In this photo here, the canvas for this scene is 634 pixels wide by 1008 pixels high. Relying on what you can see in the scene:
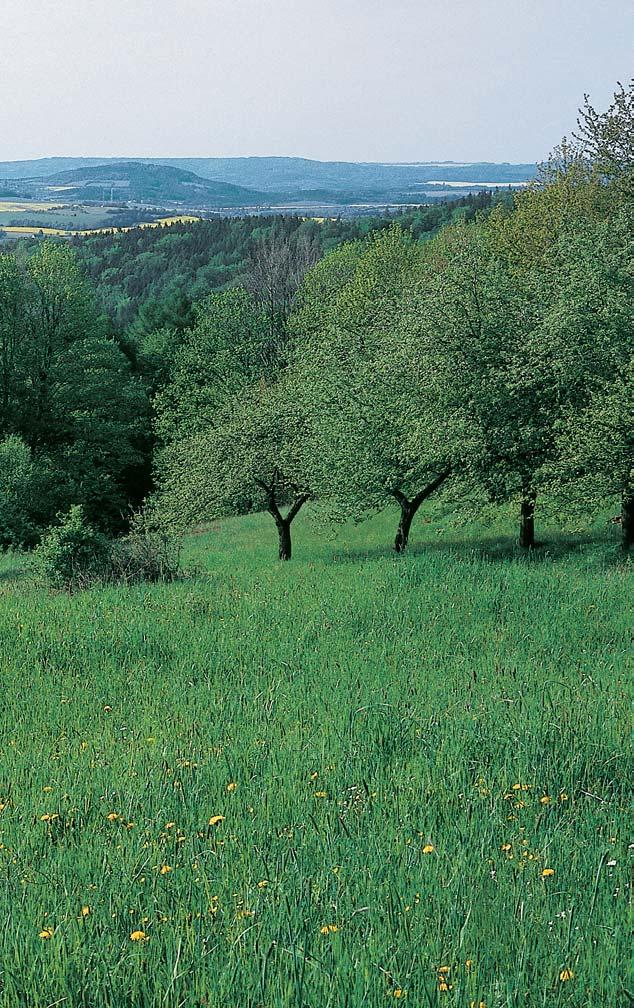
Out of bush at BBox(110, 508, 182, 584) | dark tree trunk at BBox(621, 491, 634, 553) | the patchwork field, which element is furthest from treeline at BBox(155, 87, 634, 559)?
the patchwork field

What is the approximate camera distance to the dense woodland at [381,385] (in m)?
21.3

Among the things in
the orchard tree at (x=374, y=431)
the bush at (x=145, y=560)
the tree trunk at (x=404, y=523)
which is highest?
the orchard tree at (x=374, y=431)

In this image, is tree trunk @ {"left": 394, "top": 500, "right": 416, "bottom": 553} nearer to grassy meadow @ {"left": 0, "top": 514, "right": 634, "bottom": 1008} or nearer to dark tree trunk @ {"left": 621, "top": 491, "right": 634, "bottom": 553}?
dark tree trunk @ {"left": 621, "top": 491, "right": 634, "bottom": 553}

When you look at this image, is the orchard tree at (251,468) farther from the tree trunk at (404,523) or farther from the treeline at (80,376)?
the tree trunk at (404,523)

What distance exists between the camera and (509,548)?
2395 centimetres

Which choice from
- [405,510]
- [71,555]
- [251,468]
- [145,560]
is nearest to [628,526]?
[405,510]

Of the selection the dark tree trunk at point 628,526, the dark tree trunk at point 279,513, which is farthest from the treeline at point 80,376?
the dark tree trunk at point 628,526

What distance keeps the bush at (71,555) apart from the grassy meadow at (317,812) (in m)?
5.89

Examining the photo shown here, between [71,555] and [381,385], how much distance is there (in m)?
12.9

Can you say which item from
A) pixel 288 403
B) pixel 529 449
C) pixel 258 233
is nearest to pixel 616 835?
pixel 529 449

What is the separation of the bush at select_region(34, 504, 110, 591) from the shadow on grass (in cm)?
642

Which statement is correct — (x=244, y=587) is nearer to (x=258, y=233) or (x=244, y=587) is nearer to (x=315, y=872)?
(x=315, y=872)

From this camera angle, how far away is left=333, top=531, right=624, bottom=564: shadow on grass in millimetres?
20150

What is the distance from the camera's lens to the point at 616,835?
4.57m
